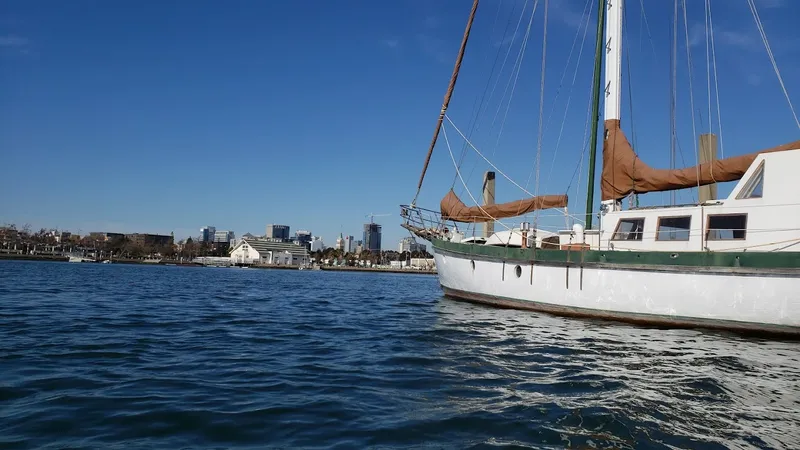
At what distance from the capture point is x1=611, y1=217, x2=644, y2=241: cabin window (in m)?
18.3

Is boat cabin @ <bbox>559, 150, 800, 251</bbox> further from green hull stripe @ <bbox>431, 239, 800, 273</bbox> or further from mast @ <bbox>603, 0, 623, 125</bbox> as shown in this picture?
mast @ <bbox>603, 0, 623, 125</bbox>

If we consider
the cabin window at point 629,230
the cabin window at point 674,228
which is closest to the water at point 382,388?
the cabin window at point 674,228

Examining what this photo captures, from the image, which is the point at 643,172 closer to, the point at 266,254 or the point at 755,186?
the point at 755,186

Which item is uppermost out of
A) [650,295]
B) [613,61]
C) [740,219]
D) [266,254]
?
[613,61]

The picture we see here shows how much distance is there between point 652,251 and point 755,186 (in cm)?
351

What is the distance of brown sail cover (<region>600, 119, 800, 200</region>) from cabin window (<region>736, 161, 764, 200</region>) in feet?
2.07

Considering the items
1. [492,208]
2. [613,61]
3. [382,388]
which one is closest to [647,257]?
[492,208]

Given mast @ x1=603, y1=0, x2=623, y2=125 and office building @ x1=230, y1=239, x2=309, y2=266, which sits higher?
mast @ x1=603, y1=0, x2=623, y2=125

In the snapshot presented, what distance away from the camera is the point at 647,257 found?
53.5 feet

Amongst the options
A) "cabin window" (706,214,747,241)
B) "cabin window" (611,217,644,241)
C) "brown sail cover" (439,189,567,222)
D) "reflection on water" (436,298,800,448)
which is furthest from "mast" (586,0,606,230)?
"reflection on water" (436,298,800,448)

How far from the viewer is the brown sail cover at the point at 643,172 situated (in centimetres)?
1669

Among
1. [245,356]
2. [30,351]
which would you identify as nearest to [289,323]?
[245,356]

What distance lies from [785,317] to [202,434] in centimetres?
1540

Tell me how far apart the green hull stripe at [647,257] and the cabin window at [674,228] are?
1375mm
